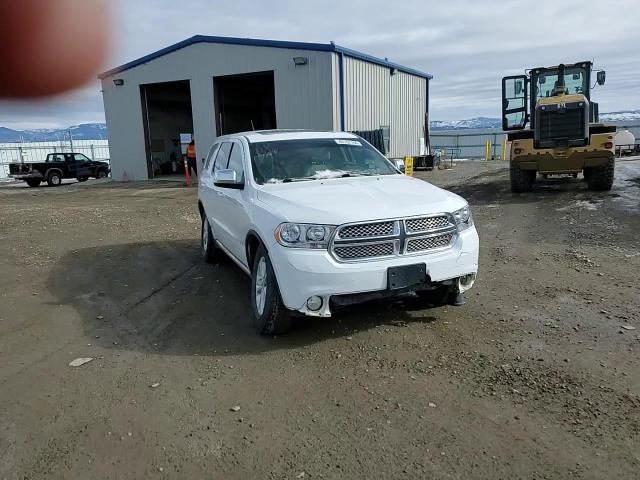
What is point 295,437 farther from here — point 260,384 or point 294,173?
point 294,173

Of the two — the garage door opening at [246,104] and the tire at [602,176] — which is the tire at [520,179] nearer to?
the tire at [602,176]

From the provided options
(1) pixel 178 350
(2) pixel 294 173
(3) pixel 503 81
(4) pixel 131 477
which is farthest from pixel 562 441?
(3) pixel 503 81

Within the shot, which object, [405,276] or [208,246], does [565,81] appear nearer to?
[208,246]

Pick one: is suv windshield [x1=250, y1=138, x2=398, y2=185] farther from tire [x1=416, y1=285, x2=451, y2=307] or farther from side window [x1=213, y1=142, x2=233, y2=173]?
tire [x1=416, y1=285, x2=451, y2=307]

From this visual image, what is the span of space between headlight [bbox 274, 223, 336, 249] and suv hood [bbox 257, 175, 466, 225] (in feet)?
0.16

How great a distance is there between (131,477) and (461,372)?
2.28 meters

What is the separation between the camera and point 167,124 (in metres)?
28.0

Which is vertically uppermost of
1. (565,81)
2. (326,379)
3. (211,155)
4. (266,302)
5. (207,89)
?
(207,89)

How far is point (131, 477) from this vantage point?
9.07 feet

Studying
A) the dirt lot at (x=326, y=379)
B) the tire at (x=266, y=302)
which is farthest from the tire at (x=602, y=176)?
the tire at (x=266, y=302)

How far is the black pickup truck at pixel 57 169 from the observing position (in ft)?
78.8

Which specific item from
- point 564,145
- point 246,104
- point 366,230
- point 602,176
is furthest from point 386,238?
point 246,104

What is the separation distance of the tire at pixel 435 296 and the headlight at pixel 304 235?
4.51 feet

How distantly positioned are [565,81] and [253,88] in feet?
58.2
